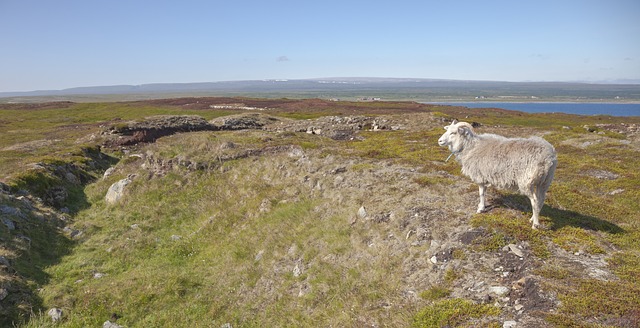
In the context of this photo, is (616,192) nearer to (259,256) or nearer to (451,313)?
(451,313)

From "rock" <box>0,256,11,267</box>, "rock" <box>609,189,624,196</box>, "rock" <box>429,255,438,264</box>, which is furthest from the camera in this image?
"rock" <box>609,189,624,196</box>

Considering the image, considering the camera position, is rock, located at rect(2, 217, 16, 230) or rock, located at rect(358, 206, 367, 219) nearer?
rock, located at rect(358, 206, 367, 219)

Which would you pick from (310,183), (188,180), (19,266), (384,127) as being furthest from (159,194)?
(384,127)

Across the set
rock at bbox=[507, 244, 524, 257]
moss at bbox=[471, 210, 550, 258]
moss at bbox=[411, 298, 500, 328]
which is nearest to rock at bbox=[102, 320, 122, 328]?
moss at bbox=[411, 298, 500, 328]

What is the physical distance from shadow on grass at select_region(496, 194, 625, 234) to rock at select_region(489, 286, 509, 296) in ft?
13.9

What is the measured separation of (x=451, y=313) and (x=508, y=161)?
5.96m

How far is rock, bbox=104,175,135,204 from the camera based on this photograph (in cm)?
2429

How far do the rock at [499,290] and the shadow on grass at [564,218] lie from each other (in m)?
4.23

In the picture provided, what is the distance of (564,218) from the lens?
41.7 ft

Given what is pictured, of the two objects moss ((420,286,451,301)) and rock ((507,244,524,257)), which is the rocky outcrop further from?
rock ((507,244,524,257))

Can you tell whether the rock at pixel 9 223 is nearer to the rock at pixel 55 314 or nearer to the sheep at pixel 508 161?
the rock at pixel 55 314

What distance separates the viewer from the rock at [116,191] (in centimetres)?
2429

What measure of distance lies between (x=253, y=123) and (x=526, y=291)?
1831 inches

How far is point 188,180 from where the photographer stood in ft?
82.1
